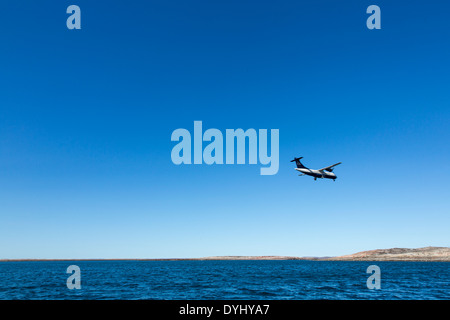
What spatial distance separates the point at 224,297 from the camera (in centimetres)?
3525

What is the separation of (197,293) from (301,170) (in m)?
23.8

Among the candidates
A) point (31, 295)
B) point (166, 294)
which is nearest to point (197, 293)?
point (166, 294)
